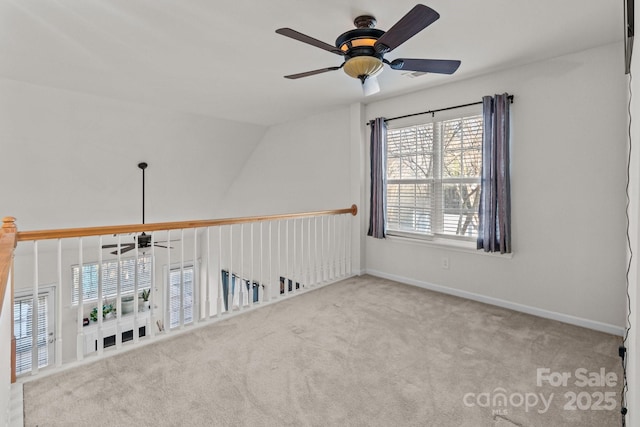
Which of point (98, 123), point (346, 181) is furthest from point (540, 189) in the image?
point (98, 123)

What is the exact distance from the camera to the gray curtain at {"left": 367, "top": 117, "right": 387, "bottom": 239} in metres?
4.26

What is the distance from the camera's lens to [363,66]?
231 cm

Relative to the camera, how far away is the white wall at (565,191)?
107 inches

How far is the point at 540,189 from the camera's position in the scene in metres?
3.11

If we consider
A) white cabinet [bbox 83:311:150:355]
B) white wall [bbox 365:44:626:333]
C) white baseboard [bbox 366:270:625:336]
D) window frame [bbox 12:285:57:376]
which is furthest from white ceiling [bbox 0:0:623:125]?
white cabinet [bbox 83:311:150:355]

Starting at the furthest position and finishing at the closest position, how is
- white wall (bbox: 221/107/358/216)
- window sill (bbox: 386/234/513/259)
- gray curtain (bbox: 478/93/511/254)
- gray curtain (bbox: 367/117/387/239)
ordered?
→ white wall (bbox: 221/107/358/216)
gray curtain (bbox: 367/117/387/239)
window sill (bbox: 386/234/513/259)
gray curtain (bbox: 478/93/511/254)

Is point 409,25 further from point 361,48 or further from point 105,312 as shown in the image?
point 105,312

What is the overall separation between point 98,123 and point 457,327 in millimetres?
4835

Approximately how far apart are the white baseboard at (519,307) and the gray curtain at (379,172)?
67 centimetres

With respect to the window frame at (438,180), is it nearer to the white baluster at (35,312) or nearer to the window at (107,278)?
the white baluster at (35,312)

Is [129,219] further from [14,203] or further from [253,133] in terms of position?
[253,133]

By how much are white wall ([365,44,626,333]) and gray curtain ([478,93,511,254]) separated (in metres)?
0.12

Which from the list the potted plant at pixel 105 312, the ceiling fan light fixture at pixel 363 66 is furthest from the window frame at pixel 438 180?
the potted plant at pixel 105 312

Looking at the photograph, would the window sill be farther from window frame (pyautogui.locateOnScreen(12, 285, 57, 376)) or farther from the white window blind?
the white window blind
